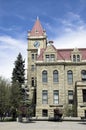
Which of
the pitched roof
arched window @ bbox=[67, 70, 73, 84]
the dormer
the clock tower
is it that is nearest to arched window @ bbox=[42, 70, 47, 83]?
the pitched roof

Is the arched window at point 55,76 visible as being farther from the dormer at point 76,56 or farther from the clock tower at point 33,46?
the clock tower at point 33,46

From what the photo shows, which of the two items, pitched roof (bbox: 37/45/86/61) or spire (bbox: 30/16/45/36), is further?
spire (bbox: 30/16/45/36)

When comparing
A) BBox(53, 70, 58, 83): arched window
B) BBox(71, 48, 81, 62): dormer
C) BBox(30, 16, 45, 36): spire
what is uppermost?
BBox(30, 16, 45, 36): spire

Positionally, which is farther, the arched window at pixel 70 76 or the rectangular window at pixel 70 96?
the arched window at pixel 70 76

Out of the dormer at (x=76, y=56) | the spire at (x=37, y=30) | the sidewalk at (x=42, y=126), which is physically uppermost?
the spire at (x=37, y=30)

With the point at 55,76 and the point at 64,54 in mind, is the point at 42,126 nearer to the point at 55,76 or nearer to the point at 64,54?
the point at 55,76

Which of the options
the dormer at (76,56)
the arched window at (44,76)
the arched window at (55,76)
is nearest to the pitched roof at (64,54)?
the dormer at (76,56)

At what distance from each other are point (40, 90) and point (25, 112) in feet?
48.8

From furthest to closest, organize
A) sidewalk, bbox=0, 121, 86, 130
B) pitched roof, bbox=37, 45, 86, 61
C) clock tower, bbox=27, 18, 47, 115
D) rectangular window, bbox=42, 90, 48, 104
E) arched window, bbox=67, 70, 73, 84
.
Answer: clock tower, bbox=27, 18, 47, 115 → pitched roof, bbox=37, 45, 86, 61 → arched window, bbox=67, 70, 73, 84 → rectangular window, bbox=42, 90, 48, 104 → sidewalk, bbox=0, 121, 86, 130

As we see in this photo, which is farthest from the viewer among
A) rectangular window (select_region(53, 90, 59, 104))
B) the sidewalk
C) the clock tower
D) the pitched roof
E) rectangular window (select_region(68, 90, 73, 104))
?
the clock tower

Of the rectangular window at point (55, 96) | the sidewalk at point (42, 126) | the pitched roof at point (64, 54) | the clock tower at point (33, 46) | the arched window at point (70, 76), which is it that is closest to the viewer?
the sidewalk at point (42, 126)

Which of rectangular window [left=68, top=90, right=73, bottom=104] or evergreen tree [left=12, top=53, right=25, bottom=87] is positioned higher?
evergreen tree [left=12, top=53, right=25, bottom=87]

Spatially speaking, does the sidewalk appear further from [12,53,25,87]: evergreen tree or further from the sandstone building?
[12,53,25,87]: evergreen tree

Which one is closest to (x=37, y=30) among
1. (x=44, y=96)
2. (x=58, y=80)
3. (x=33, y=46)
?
(x=33, y=46)
